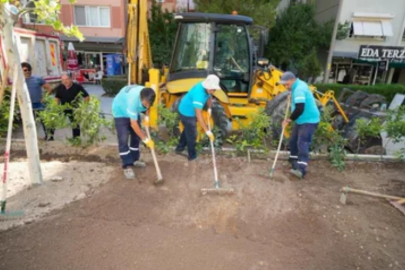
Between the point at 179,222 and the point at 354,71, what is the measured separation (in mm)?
18657

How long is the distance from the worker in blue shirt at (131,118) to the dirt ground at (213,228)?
0.28m

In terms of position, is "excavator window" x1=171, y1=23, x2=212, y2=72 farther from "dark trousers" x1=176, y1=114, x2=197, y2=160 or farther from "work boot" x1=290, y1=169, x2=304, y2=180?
"work boot" x1=290, y1=169, x2=304, y2=180

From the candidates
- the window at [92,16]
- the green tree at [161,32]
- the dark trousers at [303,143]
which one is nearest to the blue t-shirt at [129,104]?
the dark trousers at [303,143]

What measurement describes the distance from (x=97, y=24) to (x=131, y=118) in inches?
814

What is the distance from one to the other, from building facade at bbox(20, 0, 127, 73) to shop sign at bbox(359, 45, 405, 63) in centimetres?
1595

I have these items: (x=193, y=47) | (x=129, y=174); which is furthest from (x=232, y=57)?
(x=129, y=174)

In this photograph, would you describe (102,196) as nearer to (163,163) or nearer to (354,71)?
(163,163)

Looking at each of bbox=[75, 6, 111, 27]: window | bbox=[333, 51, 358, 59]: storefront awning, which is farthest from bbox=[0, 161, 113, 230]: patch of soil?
bbox=[75, 6, 111, 27]: window

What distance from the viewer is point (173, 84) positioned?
18.0 feet

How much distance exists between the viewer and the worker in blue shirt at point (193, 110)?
3930 millimetres

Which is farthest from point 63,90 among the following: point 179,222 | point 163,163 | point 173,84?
point 179,222

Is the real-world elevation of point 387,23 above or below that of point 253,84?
above

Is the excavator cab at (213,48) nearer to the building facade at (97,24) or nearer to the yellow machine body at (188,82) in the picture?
the yellow machine body at (188,82)

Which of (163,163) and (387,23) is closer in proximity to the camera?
(163,163)
